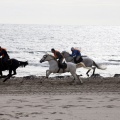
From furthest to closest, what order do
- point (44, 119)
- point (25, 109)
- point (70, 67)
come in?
1. point (70, 67)
2. point (25, 109)
3. point (44, 119)

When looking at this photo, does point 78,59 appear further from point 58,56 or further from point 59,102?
point 59,102

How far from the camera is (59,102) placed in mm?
13984

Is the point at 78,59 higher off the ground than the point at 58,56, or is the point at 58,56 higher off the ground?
the point at 58,56

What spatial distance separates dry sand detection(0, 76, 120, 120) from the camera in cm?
1181

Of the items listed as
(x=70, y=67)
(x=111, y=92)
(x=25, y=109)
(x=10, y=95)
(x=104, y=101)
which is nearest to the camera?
(x=25, y=109)

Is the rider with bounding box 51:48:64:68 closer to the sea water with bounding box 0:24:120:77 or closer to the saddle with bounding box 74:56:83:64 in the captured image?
the saddle with bounding box 74:56:83:64

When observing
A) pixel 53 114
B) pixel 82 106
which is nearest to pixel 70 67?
pixel 82 106

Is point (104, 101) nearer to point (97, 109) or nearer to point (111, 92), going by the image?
point (97, 109)

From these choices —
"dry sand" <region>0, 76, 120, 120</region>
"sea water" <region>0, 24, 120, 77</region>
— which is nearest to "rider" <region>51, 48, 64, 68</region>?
"dry sand" <region>0, 76, 120, 120</region>

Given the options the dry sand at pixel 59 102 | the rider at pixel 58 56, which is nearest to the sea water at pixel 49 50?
the rider at pixel 58 56

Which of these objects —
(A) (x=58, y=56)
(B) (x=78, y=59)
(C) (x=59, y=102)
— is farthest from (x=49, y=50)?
(C) (x=59, y=102)

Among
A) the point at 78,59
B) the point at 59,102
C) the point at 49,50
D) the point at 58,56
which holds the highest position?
the point at 58,56

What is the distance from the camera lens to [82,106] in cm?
1323

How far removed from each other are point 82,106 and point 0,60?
822 centimetres
